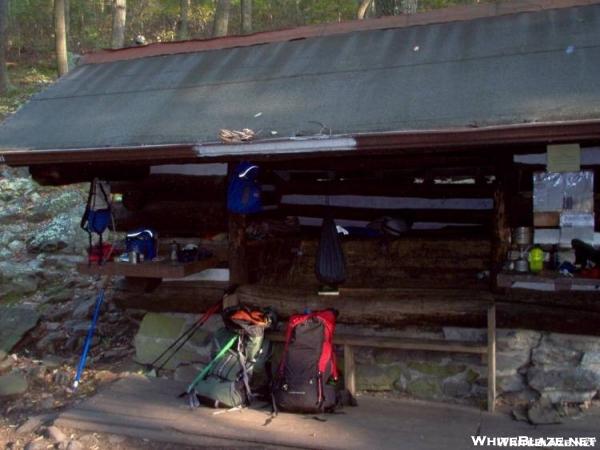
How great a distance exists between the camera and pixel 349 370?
5.48 metres

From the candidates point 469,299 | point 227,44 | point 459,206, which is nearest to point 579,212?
point 469,299

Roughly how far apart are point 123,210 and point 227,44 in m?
2.28

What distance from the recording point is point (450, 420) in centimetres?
498

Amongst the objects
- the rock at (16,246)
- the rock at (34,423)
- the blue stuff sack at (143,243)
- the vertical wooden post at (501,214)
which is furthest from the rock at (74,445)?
the rock at (16,246)

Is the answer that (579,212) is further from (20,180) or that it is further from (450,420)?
(20,180)

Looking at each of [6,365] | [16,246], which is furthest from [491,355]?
[16,246]

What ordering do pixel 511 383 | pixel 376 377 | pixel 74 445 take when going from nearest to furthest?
1. pixel 74 445
2. pixel 511 383
3. pixel 376 377

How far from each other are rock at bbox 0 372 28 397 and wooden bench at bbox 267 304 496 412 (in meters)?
2.66

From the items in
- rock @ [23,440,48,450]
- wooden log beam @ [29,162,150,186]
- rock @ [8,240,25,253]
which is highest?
wooden log beam @ [29,162,150,186]

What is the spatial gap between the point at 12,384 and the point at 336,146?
4.18 m

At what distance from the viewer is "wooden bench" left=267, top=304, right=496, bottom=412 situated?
5039mm

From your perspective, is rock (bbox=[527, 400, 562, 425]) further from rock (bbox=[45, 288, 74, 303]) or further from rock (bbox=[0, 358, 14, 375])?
rock (bbox=[45, 288, 74, 303])

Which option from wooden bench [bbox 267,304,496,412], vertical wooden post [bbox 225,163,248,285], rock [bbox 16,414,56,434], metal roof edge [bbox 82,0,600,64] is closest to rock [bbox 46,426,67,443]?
rock [bbox 16,414,56,434]

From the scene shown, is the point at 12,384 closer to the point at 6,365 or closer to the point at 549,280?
the point at 6,365
